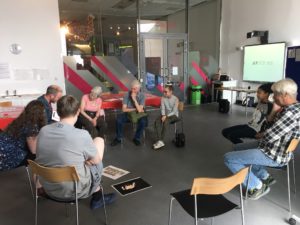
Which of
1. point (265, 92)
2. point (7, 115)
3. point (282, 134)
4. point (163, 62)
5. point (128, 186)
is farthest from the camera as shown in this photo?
point (163, 62)

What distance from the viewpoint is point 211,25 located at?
8617 mm

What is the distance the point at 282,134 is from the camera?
87.2 inches

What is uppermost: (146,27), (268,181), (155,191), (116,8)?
(116,8)

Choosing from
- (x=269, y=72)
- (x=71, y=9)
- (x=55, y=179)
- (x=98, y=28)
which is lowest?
(x=55, y=179)

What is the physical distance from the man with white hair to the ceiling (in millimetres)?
5905

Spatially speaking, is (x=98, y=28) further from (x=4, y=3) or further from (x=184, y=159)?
(x=184, y=159)

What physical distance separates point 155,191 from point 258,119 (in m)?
1.61

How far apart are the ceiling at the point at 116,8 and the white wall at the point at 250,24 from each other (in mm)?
1251

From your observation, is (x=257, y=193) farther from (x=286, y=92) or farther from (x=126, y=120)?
(x=126, y=120)

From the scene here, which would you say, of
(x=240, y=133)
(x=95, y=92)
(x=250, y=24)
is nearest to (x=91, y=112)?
(x=95, y=92)

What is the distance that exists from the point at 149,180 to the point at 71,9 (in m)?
5.83

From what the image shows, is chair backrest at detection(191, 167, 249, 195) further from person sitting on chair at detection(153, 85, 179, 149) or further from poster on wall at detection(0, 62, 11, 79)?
poster on wall at detection(0, 62, 11, 79)

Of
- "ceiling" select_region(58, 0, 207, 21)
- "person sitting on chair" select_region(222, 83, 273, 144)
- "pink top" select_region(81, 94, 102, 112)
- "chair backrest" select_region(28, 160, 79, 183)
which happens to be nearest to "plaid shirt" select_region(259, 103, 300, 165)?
"person sitting on chair" select_region(222, 83, 273, 144)

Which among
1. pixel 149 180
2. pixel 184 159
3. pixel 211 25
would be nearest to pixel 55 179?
pixel 149 180
